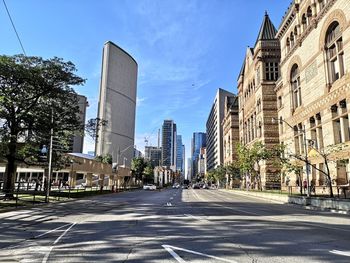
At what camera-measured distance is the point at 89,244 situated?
8984 millimetres

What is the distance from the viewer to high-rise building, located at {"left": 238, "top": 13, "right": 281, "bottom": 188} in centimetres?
6406

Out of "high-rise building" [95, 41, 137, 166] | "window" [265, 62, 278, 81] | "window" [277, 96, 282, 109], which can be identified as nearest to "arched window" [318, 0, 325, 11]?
"window" [277, 96, 282, 109]

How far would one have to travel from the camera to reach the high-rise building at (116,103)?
171125mm

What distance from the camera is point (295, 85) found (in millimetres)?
51062

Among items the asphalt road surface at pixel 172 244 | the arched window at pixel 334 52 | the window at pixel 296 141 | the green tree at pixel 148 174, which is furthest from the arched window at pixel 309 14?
the green tree at pixel 148 174

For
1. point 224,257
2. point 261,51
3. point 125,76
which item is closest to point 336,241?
point 224,257

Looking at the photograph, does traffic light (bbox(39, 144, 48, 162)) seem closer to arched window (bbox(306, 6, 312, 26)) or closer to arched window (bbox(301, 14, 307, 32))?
arched window (bbox(306, 6, 312, 26))

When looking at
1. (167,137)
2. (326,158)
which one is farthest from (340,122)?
(167,137)

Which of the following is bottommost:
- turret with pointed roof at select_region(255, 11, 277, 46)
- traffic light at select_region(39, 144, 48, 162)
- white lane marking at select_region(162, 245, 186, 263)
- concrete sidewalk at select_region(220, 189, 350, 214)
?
white lane marking at select_region(162, 245, 186, 263)

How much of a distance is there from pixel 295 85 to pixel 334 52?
12734 millimetres

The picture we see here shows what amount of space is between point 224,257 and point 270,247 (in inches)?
67.4

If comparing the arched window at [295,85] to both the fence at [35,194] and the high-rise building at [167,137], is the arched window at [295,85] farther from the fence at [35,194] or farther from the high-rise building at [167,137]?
the high-rise building at [167,137]

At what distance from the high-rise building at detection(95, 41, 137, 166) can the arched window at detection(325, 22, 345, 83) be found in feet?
446

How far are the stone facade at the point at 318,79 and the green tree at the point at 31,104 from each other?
23.5 metres
